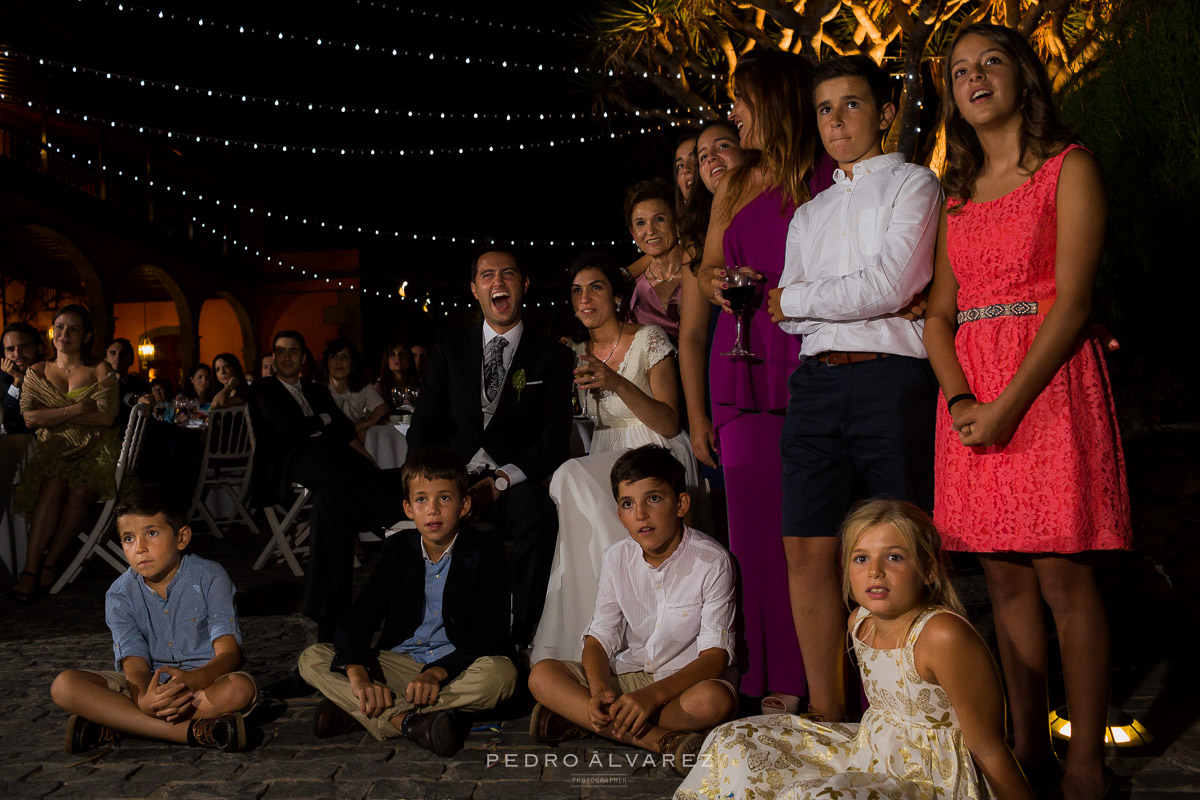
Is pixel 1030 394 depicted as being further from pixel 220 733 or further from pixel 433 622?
pixel 220 733

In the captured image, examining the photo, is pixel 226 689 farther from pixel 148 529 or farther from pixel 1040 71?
pixel 1040 71

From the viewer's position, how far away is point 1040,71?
2.36 meters

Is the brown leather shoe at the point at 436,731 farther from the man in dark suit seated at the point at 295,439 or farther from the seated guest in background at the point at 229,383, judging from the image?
the seated guest in background at the point at 229,383

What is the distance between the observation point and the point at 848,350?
264 cm

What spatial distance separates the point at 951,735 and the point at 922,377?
3.23 ft

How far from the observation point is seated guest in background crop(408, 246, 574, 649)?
412 centimetres

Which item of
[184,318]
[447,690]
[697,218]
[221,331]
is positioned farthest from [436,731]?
[221,331]

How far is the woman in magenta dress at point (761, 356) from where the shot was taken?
9.77ft

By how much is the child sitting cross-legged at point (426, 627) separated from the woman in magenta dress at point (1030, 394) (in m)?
1.64

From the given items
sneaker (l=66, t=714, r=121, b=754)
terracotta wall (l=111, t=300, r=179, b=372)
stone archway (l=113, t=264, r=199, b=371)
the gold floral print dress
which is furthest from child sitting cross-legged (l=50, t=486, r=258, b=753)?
terracotta wall (l=111, t=300, r=179, b=372)

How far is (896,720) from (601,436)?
215cm

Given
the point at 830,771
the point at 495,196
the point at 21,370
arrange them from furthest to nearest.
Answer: the point at 495,196 → the point at 21,370 → the point at 830,771

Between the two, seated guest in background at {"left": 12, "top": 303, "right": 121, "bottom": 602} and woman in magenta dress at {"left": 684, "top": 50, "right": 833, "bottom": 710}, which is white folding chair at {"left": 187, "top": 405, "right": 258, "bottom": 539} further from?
woman in magenta dress at {"left": 684, "top": 50, "right": 833, "bottom": 710}

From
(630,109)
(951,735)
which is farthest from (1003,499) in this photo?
(630,109)
